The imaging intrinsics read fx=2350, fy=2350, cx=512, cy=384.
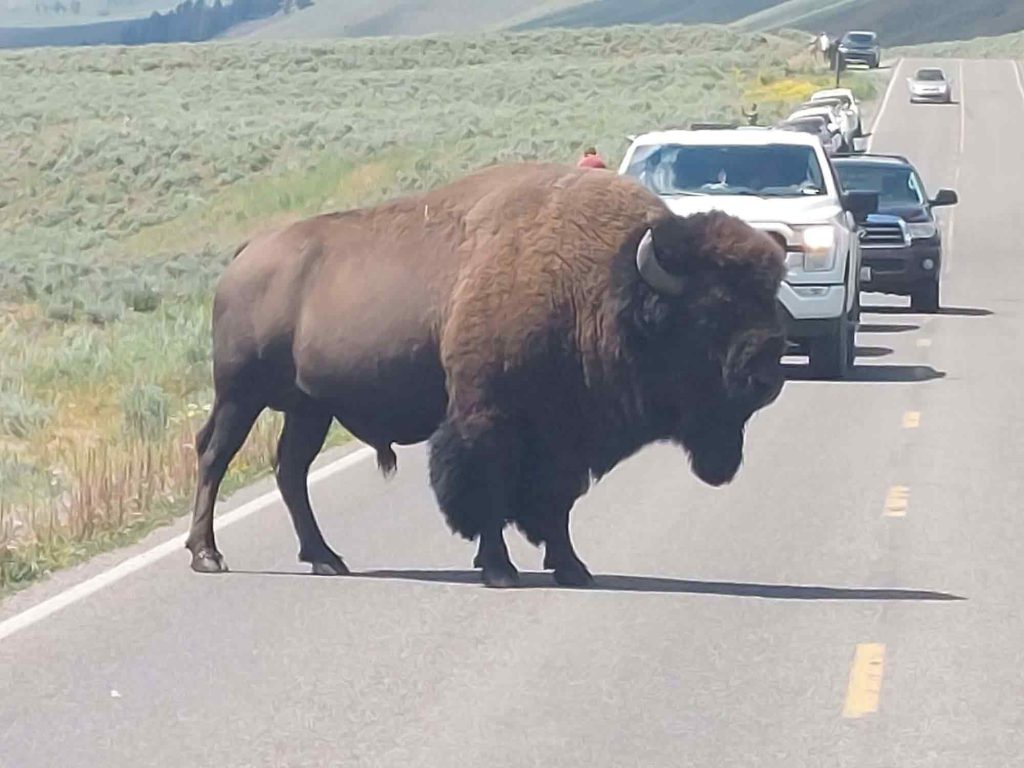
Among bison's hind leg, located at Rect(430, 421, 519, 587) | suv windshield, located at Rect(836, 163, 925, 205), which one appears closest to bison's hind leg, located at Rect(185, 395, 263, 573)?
bison's hind leg, located at Rect(430, 421, 519, 587)

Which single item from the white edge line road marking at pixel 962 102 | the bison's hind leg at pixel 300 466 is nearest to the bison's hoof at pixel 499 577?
the bison's hind leg at pixel 300 466

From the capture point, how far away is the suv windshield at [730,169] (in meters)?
20.6

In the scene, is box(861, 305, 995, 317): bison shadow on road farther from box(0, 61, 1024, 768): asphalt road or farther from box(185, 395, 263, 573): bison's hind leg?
box(185, 395, 263, 573): bison's hind leg

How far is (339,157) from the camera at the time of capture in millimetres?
65062

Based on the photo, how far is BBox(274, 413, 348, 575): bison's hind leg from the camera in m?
10.9

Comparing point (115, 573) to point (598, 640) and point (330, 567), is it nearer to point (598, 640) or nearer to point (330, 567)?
point (330, 567)

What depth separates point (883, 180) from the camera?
29.1 metres

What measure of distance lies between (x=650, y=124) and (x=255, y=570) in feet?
191

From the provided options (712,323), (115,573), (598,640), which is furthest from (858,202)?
(598,640)

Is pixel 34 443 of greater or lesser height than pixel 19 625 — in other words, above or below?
below

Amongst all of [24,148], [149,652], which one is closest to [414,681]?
[149,652]

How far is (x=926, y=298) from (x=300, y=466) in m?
17.9

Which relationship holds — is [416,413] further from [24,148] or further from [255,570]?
[24,148]

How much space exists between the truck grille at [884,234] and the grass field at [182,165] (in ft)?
25.4
